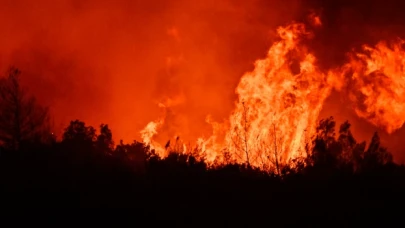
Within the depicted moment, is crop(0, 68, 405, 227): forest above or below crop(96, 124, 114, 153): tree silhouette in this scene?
below

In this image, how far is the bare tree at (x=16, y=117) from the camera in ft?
68.5

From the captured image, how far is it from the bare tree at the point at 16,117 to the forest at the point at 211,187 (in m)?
6.23

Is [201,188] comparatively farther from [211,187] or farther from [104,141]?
[104,141]

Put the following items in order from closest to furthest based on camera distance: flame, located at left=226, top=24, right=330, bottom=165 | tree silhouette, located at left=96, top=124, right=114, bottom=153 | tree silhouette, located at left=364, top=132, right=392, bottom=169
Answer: tree silhouette, located at left=364, top=132, right=392, bottom=169, tree silhouette, located at left=96, top=124, right=114, bottom=153, flame, located at left=226, top=24, right=330, bottom=165

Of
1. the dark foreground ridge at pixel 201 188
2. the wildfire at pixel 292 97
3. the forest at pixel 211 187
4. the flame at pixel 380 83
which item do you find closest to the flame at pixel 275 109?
the wildfire at pixel 292 97

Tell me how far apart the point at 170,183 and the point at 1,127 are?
34.9 feet

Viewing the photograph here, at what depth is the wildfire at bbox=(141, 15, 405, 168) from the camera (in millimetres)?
22359

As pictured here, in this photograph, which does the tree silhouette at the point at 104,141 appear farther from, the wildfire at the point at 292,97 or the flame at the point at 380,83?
the flame at the point at 380,83

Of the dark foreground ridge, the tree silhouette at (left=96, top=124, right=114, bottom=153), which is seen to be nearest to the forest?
the dark foreground ridge

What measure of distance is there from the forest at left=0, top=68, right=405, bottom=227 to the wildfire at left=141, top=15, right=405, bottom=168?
18.9 feet

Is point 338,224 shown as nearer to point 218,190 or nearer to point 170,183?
point 218,190

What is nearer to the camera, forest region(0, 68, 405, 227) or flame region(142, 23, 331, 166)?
forest region(0, 68, 405, 227)

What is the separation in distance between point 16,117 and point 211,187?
1149cm

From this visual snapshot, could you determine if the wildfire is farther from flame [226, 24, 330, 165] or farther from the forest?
the forest
